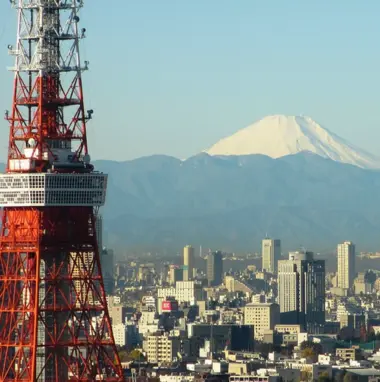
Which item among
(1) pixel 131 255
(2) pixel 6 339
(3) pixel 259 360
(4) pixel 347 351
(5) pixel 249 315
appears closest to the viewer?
(2) pixel 6 339

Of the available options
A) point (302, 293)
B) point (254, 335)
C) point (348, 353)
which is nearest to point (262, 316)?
point (254, 335)

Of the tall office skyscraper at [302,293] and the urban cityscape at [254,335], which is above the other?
the tall office skyscraper at [302,293]

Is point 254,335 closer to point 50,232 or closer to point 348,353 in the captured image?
point 348,353

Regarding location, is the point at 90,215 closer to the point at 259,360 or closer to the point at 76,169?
the point at 76,169

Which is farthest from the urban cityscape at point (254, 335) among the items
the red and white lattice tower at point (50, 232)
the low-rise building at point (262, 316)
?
the red and white lattice tower at point (50, 232)

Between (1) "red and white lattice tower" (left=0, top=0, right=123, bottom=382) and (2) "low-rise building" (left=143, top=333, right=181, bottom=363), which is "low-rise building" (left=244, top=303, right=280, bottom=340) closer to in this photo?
(2) "low-rise building" (left=143, top=333, right=181, bottom=363)

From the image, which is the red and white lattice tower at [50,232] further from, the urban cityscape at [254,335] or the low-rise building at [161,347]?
the low-rise building at [161,347]

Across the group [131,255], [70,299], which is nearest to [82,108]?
[70,299]
